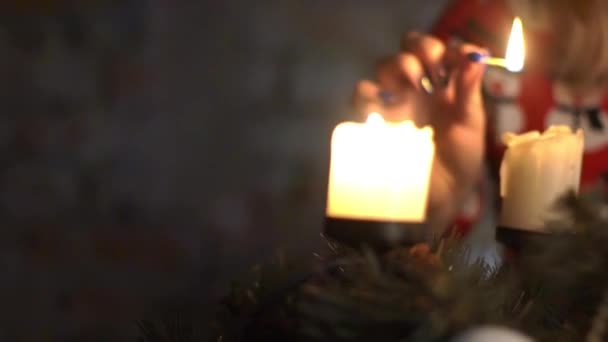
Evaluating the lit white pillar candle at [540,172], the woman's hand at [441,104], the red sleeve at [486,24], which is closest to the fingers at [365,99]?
the woman's hand at [441,104]

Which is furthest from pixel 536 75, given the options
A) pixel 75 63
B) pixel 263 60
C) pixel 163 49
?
pixel 75 63

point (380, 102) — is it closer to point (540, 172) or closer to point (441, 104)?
point (441, 104)

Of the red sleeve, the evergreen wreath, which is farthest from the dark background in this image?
the evergreen wreath

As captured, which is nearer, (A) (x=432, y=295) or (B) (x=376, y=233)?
(A) (x=432, y=295)

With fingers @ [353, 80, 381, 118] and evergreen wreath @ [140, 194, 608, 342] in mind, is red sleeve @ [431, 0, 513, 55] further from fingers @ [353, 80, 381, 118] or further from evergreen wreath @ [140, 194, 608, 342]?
evergreen wreath @ [140, 194, 608, 342]

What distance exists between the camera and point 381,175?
571mm

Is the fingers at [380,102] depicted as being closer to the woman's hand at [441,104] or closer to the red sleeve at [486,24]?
the woman's hand at [441,104]

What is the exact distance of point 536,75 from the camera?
973mm

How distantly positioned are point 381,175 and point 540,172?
0.13 meters

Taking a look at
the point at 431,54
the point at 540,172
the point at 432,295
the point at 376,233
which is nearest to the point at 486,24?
the point at 431,54

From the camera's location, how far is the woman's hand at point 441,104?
94cm

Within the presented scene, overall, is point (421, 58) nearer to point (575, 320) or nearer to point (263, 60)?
point (263, 60)

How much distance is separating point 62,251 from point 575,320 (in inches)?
26.7

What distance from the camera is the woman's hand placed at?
0.94 meters
